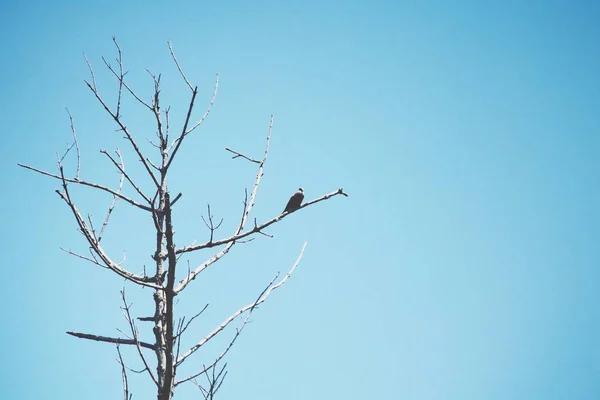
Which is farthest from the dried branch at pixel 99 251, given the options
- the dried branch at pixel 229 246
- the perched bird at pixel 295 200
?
the perched bird at pixel 295 200

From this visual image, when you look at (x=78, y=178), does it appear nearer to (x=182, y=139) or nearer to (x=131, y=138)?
(x=131, y=138)

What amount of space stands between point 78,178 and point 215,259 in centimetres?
99

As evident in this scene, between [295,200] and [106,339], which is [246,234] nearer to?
[106,339]

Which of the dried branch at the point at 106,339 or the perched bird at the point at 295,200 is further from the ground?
the perched bird at the point at 295,200

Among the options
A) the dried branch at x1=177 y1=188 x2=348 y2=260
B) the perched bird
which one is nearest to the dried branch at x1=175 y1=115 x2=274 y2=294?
the dried branch at x1=177 y1=188 x2=348 y2=260

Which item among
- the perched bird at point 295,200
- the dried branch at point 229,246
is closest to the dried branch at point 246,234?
the dried branch at point 229,246

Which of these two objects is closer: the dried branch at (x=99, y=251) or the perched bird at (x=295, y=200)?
the dried branch at (x=99, y=251)

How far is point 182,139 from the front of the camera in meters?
2.45

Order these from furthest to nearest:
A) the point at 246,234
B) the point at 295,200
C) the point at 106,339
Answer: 1. the point at 295,200
2. the point at 246,234
3. the point at 106,339

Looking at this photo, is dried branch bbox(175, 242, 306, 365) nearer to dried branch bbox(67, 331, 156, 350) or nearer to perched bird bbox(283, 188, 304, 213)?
dried branch bbox(67, 331, 156, 350)

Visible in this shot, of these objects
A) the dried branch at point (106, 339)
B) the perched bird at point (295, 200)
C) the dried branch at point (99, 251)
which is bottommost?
the dried branch at point (106, 339)

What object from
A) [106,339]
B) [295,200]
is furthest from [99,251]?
[295,200]

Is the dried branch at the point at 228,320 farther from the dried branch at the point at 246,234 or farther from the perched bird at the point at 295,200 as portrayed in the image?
the perched bird at the point at 295,200

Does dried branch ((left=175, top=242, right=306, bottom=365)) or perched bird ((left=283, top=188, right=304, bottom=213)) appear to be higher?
perched bird ((left=283, top=188, right=304, bottom=213))
